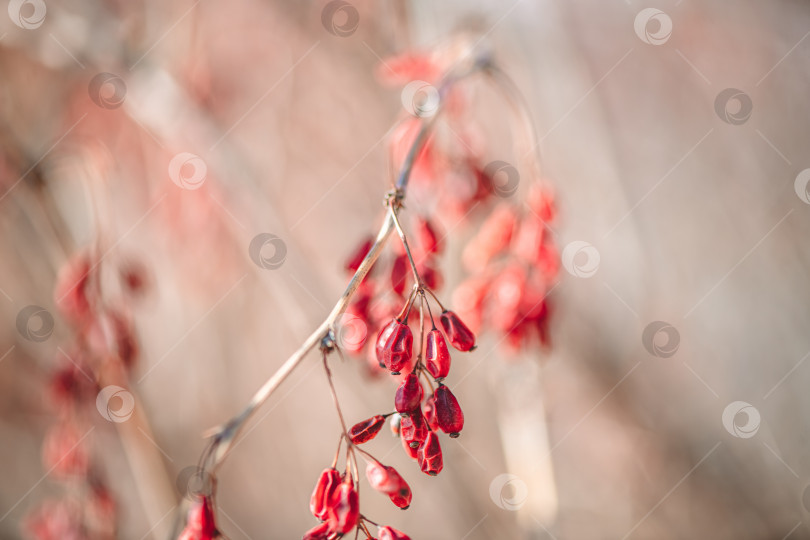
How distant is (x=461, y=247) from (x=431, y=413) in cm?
89

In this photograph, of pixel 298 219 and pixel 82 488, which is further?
pixel 298 219

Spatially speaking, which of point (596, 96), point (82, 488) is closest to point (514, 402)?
point (82, 488)

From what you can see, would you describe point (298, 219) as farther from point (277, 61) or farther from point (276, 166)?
point (277, 61)

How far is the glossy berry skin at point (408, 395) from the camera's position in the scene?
56cm

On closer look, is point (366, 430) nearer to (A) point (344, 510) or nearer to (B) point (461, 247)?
(A) point (344, 510)

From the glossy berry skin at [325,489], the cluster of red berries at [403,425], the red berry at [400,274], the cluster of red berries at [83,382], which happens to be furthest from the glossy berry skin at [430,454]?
the cluster of red berries at [83,382]

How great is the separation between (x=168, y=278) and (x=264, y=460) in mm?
1019

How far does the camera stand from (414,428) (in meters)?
0.59

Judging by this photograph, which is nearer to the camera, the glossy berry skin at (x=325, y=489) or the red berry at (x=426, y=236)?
the glossy berry skin at (x=325, y=489)

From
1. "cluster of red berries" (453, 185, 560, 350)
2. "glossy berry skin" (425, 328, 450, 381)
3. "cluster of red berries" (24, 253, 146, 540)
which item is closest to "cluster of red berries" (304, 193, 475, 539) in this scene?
"glossy berry skin" (425, 328, 450, 381)

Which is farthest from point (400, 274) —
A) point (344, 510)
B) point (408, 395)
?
point (344, 510)

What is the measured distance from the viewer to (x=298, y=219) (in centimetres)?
245

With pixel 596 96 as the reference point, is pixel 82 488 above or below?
below

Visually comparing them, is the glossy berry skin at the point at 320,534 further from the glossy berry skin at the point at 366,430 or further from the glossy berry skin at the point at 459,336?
the glossy berry skin at the point at 459,336
